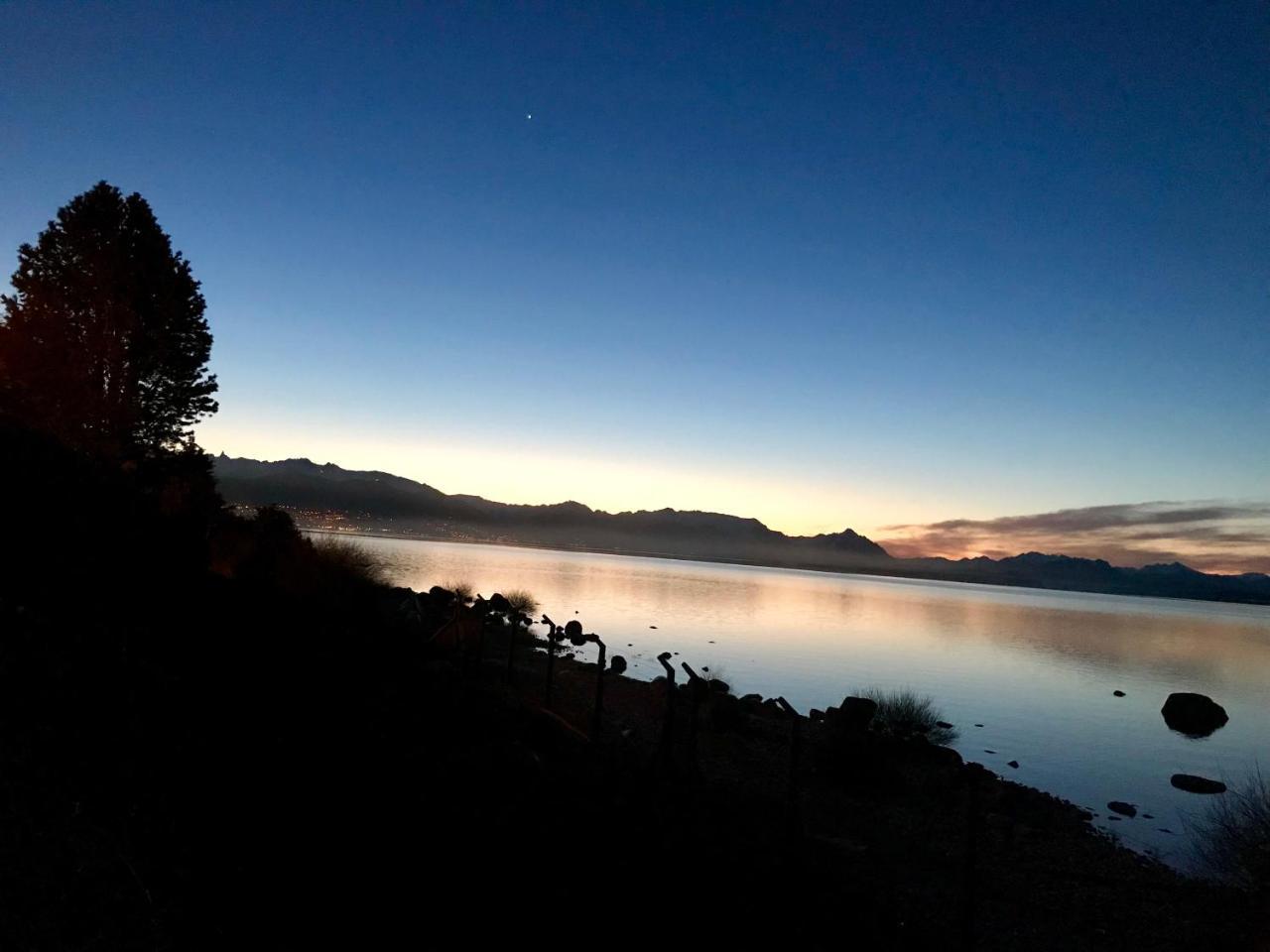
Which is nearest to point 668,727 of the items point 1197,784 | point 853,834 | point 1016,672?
point 853,834

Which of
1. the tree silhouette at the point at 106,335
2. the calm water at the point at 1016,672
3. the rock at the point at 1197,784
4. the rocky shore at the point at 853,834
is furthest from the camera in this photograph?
the tree silhouette at the point at 106,335

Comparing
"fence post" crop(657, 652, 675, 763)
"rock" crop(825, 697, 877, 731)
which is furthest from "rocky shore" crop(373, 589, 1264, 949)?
"rock" crop(825, 697, 877, 731)

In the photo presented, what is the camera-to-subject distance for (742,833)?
31.6ft

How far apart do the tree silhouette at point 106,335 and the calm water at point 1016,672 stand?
2011 centimetres

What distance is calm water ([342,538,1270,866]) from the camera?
21438 mm

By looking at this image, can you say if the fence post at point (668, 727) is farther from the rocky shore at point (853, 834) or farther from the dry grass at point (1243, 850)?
the dry grass at point (1243, 850)

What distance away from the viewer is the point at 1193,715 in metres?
29.2

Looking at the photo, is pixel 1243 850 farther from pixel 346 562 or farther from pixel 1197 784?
pixel 346 562

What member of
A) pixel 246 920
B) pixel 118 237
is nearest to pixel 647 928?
pixel 246 920

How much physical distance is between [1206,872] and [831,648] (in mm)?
33741

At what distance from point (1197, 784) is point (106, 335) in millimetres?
41542

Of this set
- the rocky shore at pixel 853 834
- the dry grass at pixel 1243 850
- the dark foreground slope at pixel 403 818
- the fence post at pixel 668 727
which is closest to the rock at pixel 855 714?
the rocky shore at pixel 853 834

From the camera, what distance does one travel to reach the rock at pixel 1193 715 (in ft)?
93.8

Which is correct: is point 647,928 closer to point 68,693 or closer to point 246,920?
point 246,920
